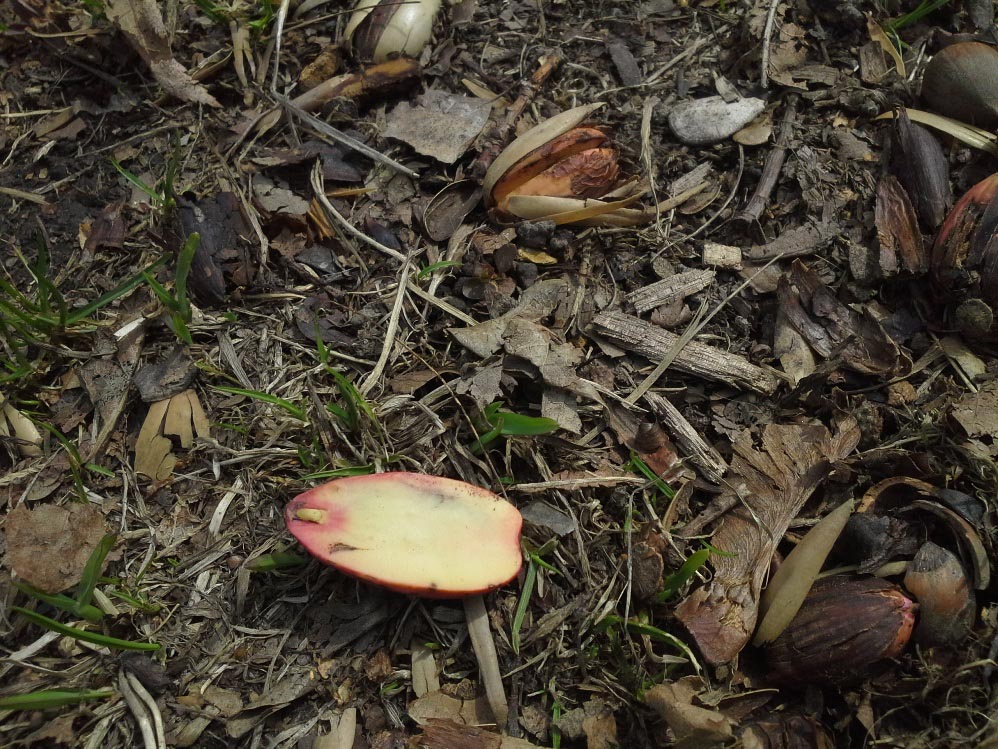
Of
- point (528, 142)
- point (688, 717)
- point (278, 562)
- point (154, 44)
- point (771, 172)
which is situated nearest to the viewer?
point (688, 717)

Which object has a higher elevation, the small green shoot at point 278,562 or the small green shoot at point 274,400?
the small green shoot at point 274,400

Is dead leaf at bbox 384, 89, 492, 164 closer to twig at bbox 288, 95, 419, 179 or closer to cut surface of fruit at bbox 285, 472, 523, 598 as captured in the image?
twig at bbox 288, 95, 419, 179

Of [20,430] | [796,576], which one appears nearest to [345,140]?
[20,430]

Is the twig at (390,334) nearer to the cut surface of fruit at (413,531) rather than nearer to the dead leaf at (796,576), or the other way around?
the cut surface of fruit at (413,531)

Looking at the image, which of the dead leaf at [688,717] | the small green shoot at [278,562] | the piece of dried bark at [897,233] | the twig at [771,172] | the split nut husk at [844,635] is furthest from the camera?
the twig at [771,172]

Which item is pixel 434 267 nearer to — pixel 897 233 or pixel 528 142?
pixel 528 142

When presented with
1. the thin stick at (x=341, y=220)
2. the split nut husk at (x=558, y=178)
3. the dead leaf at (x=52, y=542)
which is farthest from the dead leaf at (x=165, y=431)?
the split nut husk at (x=558, y=178)

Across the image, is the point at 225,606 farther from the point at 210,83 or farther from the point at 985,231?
the point at 985,231
